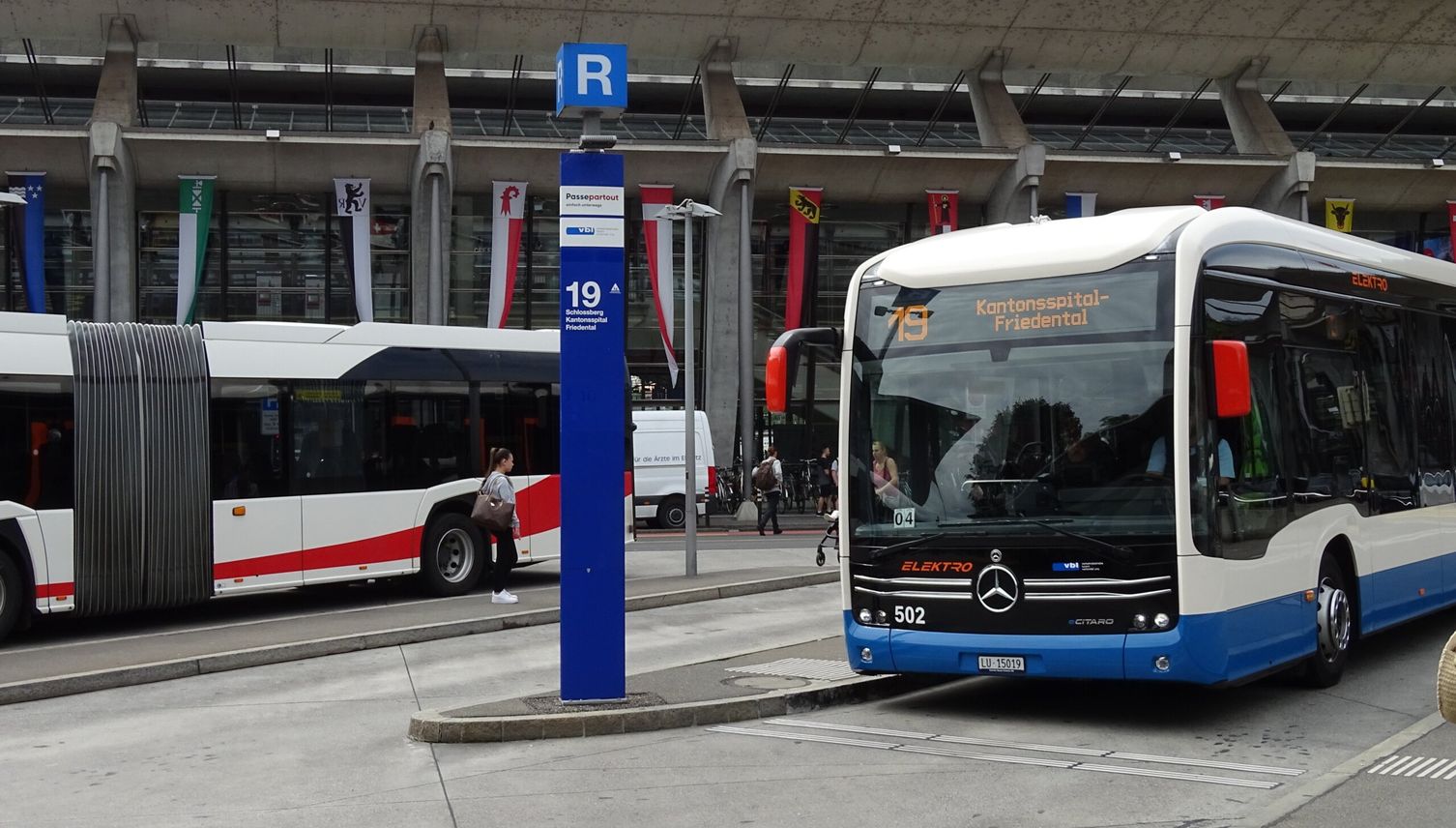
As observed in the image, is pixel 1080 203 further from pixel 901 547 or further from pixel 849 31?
pixel 901 547

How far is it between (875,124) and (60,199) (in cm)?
2184

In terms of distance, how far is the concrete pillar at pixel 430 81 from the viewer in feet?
119

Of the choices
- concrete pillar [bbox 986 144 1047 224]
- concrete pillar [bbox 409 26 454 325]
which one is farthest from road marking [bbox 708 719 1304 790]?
concrete pillar [bbox 986 144 1047 224]

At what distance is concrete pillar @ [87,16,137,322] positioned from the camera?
33.8m

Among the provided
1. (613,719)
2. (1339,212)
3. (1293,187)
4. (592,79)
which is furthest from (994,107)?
(613,719)

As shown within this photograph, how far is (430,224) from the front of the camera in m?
36.5

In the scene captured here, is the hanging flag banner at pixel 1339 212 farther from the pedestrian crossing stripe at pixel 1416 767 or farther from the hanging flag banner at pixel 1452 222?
the pedestrian crossing stripe at pixel 1416 767

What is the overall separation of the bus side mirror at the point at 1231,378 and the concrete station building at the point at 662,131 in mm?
26528

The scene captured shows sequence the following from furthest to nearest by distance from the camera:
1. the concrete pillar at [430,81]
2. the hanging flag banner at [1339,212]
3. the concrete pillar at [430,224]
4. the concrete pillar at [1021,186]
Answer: the hanging flag banner at [1339,212]
the concrete pillar at [1021,186]
the concrete pillar at [430,81]
the concrete pillar at [430,224]

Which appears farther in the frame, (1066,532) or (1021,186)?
(1021,186)

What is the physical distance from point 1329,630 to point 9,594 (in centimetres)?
1145

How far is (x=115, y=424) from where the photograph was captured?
14.9 meters

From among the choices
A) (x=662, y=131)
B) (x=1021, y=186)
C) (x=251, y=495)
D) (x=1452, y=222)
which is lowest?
(x=251, y=495)

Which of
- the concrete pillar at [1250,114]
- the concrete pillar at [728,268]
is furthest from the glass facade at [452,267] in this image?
the concrete pillar at [1250,114]
